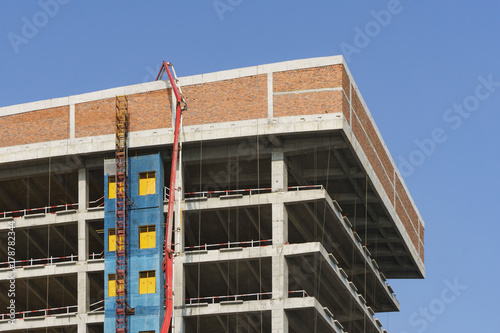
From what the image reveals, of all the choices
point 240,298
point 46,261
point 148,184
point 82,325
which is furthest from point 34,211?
point 240,298

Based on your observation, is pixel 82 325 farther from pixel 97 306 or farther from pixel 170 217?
pixel 170 217

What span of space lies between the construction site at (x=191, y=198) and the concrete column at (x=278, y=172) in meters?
0.10

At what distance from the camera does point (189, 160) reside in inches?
4018

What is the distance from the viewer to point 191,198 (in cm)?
10119

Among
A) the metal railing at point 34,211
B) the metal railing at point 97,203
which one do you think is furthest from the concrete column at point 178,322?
the metal railing at point 34,211

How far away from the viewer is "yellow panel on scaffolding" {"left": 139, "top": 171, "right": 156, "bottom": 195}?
102375 millimetres

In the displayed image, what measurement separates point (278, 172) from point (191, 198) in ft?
22.9

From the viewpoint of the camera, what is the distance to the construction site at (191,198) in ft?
326

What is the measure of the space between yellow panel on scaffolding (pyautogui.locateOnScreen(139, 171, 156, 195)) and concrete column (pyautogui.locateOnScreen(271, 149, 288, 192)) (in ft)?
30.8

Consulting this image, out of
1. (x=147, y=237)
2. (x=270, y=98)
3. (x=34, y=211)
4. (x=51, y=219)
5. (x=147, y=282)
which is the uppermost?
(x=270, y=98)

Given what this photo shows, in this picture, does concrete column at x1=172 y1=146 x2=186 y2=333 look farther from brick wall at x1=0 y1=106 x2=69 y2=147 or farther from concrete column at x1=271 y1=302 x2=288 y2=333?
brick wall at x1=0 y1=106 x2=69 y2=147

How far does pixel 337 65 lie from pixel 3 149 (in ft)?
92.2

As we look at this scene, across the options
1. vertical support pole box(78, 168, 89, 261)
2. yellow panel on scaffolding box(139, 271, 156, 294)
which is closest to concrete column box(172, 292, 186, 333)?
yellow panel on scaffolding box(139, 271, 156, 294)

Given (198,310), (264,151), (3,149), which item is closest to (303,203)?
(264,151)
